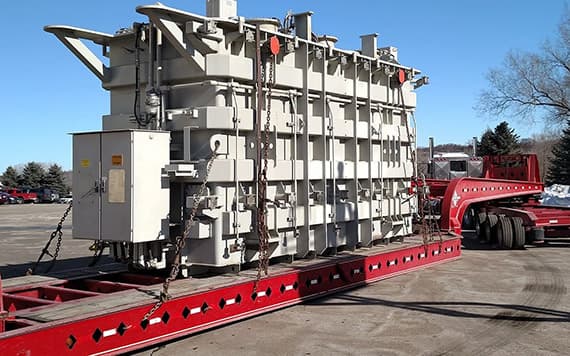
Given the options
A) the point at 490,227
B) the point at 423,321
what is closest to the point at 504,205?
the point at 490,227

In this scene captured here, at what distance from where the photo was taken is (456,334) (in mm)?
7109

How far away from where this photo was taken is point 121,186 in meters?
7.04

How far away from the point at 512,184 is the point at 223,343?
42.7 ft

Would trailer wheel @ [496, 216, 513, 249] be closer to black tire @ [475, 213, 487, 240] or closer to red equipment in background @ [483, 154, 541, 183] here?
black tire @ [475, 213, 487, 240]

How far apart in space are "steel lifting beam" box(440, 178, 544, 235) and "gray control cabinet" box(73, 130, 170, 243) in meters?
8.64

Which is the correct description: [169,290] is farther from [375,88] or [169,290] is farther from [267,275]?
[375,88]

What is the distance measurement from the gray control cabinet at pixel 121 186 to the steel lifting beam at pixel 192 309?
Result: 31.5 inches

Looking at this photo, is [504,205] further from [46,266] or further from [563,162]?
[563,162]

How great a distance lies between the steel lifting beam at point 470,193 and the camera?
14133 millimetres

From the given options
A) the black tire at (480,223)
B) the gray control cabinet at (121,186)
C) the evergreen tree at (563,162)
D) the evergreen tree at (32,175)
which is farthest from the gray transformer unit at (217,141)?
the evergreen tree at (32,175)

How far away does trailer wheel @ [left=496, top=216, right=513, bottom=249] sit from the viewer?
15.6 metres

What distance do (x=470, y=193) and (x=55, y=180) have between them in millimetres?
58870

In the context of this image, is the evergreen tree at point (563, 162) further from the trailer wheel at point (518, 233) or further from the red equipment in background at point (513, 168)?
the trailer wheel at point (518, 233)

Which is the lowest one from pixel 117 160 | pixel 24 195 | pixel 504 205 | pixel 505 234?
pixel 505 234
